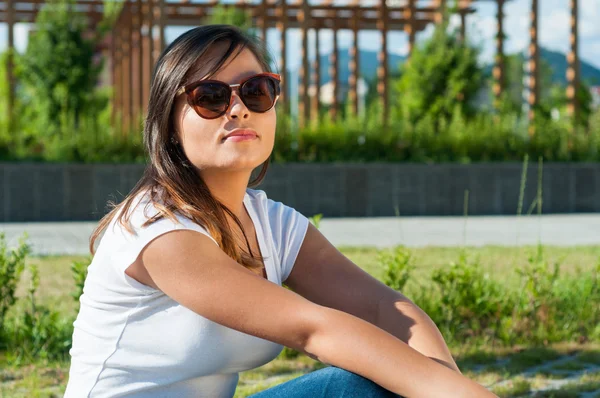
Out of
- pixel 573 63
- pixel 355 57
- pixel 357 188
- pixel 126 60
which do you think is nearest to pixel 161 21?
pixel 357 188

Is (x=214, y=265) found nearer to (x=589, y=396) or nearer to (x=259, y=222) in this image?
(x=259, y=222)

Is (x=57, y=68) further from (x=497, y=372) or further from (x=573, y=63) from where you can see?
(x=497, y=372)

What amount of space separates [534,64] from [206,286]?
1501 cm

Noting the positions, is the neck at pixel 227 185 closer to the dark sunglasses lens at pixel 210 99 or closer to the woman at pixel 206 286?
the woman at pixel 206 286

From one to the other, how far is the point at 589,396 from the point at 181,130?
2.39m

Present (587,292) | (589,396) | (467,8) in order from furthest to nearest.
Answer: (467,8) → (587,292) → (589,396)

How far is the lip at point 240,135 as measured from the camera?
205 centimetres

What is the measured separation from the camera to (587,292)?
188 inches

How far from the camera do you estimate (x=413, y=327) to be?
7.51 ft

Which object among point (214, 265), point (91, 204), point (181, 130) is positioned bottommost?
point (91, 204)

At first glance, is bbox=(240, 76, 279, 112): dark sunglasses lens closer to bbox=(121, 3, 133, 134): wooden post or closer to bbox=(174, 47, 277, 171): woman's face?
bbox=(174, 47, 277, 171): woman's face

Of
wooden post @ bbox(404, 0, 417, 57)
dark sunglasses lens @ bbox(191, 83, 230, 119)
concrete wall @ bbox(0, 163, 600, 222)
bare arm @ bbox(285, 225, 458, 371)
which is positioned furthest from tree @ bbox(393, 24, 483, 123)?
dark sunglasses lens @ bbox(191, 83, 230, 119)

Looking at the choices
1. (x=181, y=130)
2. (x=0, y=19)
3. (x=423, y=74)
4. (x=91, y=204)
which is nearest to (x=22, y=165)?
(x=91, y=204)

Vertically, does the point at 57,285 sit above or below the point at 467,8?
below
